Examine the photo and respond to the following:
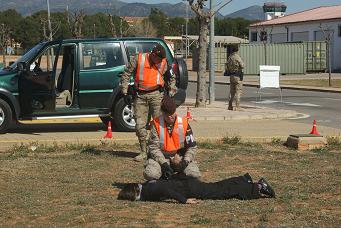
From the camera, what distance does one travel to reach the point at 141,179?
8.18 metres

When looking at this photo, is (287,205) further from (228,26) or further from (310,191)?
(228,26)

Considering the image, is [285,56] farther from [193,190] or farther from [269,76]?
[193,190]

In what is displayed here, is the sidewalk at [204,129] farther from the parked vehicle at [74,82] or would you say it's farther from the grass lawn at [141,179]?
the grass lawn at [141,179]

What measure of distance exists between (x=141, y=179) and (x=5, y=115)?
17.6 feet

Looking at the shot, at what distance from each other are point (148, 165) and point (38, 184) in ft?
4.80

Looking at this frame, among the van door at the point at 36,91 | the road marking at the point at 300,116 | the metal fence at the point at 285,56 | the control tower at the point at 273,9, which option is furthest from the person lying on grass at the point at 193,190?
the control tower at the point at 273,9

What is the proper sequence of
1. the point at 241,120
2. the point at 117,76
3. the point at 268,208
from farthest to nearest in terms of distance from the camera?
the point at 241,120, the point at 117,76, the point at 268,208

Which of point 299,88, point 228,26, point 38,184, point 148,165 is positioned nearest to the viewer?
point 148,165

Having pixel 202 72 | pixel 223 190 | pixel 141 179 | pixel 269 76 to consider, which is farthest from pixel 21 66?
pixel 269 76

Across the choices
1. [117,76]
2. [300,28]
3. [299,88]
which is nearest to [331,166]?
[117,76]

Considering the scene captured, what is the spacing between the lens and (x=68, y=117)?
42.4 feet

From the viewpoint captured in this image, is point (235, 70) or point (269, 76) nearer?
point (235, 70)

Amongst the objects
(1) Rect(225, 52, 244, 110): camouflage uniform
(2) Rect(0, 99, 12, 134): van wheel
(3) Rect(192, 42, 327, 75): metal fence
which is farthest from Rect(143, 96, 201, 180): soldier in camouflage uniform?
(3) Rect(192, 42, 327, 75): metal fence

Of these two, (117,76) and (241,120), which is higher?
(117,76)
